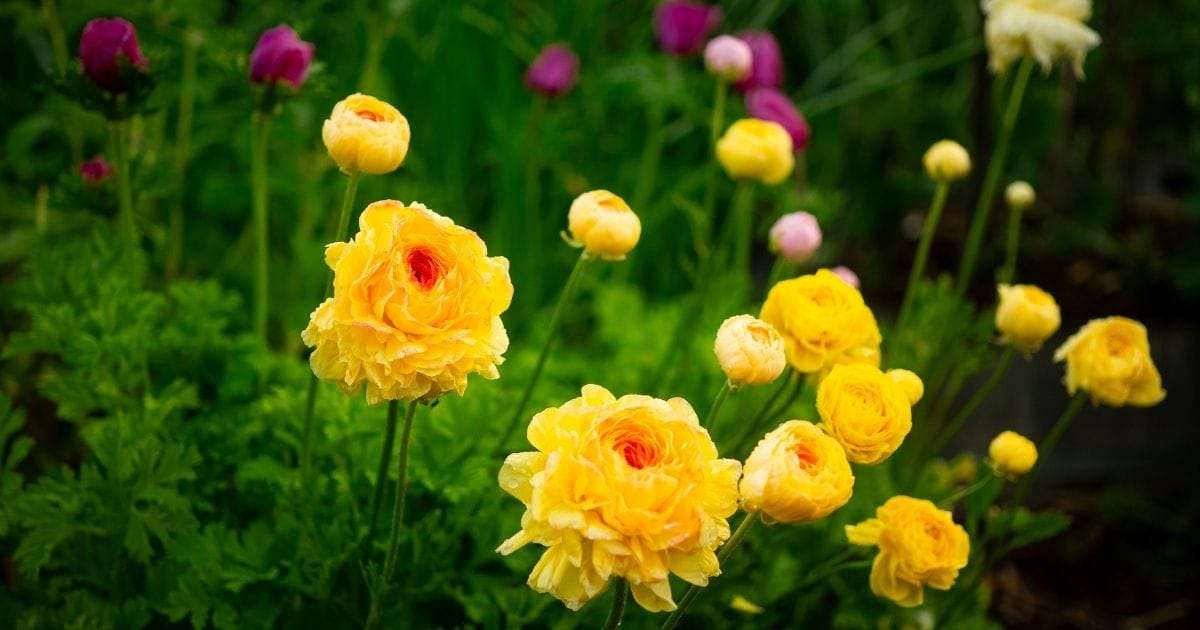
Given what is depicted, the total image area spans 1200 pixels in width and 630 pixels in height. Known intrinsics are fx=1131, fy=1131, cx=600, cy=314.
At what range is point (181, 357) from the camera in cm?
98

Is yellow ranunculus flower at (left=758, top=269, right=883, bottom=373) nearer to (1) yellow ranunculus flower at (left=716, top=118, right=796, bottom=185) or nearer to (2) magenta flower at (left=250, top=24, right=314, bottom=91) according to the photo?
(1) yellow ranunculus flower at (left=716, top=118, right=796, bottom=185)

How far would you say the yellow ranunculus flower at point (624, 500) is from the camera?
0.54m

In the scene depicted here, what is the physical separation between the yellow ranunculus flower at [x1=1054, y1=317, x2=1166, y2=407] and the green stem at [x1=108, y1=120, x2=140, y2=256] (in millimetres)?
754

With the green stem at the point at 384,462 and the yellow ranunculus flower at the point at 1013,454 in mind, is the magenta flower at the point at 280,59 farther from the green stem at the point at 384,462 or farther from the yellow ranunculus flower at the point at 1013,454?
the yellow ranunculus flower at the point at 1013,454

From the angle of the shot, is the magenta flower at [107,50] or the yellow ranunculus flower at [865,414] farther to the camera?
the magenta flower at [107,50]

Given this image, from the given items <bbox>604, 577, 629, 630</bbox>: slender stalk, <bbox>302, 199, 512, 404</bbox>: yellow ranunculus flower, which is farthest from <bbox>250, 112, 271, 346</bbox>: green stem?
<bbox>604, 577, 629, 630</bbox>: slender stalk

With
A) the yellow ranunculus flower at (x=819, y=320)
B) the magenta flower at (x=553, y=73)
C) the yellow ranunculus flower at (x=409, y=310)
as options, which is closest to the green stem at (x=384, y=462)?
the yellow ranunculus flower at (x=409, y=310)

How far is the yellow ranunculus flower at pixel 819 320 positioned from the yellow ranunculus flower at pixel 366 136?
27 centimetres

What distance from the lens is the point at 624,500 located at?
54 cm

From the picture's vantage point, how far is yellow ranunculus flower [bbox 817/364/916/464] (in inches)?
25.9

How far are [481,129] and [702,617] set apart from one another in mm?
1226

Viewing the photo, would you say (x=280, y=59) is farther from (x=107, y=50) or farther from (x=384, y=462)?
(x=384, y=462)

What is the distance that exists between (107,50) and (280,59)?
124mm

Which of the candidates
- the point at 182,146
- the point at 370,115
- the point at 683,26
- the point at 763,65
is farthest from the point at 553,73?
the point at 370,115
